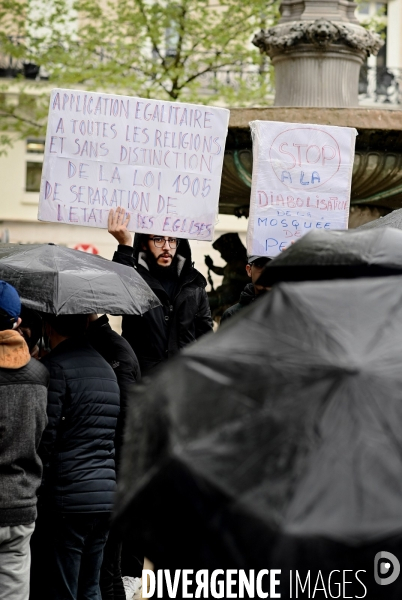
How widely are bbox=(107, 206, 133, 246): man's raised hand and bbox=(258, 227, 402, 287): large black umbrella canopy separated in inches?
104

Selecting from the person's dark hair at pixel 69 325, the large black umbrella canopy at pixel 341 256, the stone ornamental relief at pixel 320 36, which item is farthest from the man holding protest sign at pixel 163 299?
the stone ornamental relief at pixel 320 36

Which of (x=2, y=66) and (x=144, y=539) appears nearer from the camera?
(x=144, y=539)

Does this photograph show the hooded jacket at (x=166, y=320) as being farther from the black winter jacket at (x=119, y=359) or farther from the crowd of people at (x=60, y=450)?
the black winter jacket at (x=119, y=359)

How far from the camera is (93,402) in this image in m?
5.13

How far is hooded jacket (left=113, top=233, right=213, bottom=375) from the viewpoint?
6309mm

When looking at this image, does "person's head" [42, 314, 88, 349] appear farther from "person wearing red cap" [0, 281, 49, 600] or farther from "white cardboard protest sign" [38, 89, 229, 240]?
"white cardboard protest sign" [38, 89, 229, 240]

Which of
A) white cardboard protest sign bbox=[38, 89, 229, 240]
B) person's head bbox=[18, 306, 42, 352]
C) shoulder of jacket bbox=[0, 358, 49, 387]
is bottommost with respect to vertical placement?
shoulder of jacket bbox=[0, 358, 49, 387]

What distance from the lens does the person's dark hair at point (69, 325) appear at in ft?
17.7

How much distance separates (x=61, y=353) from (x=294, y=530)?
131 inches

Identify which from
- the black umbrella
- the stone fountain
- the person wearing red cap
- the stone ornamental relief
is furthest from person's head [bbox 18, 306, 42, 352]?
the stone ornamental relief

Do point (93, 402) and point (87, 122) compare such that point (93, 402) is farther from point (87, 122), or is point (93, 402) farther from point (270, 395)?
point (270, 395)

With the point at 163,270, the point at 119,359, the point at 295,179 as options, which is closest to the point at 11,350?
the point at 119,359

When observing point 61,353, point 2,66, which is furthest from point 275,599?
point 2,66

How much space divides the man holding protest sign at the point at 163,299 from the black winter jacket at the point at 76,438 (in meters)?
1.13
